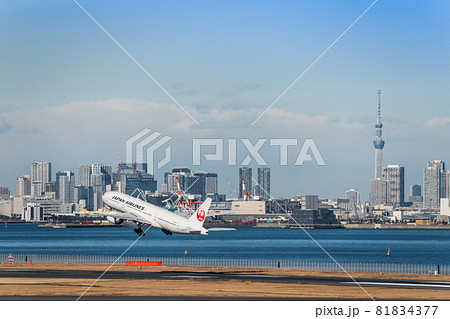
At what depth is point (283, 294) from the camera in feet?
301

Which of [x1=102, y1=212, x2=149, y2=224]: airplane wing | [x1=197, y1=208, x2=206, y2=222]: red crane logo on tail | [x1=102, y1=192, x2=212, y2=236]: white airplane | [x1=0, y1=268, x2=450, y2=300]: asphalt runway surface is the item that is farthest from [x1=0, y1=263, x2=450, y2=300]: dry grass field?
[x1=197, y1=208, x2=206, y2=222]: red crane logo on tail

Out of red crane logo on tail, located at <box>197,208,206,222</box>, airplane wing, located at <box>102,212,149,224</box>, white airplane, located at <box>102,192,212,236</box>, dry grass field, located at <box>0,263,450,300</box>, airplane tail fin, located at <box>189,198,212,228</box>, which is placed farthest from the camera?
red crane logo on tail, located at <box>197,208,206,222</box>

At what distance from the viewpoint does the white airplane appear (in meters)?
162

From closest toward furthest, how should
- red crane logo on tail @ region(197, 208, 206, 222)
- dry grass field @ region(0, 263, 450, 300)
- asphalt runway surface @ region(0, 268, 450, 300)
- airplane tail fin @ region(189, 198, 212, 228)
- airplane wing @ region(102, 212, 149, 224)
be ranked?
dry grass field @ region(0, 263, 450, 300), asphalt runway surface @ region(0, 268, 450, 300), airplane wing @ region(102, 212, 149, 224), airplane tail fin @ region(189, 198, 212, 228), red crane logo on tail @ region(197, 208, 206, 222)

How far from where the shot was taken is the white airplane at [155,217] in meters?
162

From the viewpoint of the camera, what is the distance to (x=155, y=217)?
163 meters

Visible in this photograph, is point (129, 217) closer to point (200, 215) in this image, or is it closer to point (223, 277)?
point (200, 215)

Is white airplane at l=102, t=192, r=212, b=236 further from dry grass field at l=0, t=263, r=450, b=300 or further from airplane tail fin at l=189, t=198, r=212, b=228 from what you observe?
dry grass field at l=0, t=263, r=450, b=300

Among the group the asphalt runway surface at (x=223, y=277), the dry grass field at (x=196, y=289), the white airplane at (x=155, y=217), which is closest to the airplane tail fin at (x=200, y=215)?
the white airplane at (x=155, y=217)
